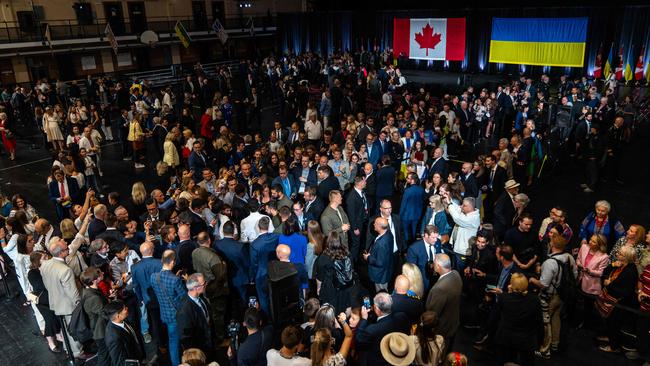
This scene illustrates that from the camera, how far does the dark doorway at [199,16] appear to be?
30.4m

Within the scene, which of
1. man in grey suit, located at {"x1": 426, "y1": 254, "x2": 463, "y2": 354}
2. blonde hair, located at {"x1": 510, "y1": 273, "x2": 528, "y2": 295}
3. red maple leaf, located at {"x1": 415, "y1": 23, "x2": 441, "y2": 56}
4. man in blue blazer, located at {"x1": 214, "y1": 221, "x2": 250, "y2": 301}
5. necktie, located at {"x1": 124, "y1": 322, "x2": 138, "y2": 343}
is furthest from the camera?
red maple leaf, located at {"x1": 415, "y1": 23, "x2": 441, "y2": 56}

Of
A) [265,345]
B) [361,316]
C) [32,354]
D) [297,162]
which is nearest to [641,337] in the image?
[361,316]

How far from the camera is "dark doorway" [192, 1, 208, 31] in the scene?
30359 millimetres

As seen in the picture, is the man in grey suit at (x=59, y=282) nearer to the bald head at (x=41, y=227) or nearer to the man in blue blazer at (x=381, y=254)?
the bald head at (x=41, y=227)

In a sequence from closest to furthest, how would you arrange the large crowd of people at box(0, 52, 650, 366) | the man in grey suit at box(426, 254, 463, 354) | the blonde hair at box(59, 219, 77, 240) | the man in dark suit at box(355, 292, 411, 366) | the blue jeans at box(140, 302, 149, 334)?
1. the man in dark suit at box(355, 292, 411, 366)
2. the large crowd of people at box(0, 52, 650, 366)
3. the man in grey suit at box(426, 254, 463, 354)
4. the blue jeans at box(140, 302, 149, 334)
5. the blonde hair at box(59, 219, 77, 240)

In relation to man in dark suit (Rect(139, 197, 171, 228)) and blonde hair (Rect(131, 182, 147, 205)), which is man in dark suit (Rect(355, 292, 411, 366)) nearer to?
man in dark suit (Rect(139, 197, 171, 228))

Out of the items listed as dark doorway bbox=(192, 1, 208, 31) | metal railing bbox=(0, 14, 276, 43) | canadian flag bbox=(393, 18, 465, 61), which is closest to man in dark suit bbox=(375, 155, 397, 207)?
canadian flag bbox=(393, 18, 465, 61)

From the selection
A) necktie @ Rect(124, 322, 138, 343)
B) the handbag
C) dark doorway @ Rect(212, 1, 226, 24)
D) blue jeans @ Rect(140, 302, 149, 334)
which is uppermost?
dark doorway @ Rect(212, 1, 226, 24)

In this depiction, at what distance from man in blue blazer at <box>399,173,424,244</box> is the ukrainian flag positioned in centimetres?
1621

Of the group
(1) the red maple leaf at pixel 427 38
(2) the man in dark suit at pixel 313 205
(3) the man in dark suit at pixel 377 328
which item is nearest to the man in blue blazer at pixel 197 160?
(2) the man in dark suit at pixel 313 205

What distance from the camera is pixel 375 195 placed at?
773 cm

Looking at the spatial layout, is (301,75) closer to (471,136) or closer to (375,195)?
(471,136)

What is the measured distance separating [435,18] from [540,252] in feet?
66.0

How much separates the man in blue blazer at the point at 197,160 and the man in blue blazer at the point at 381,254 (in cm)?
464
